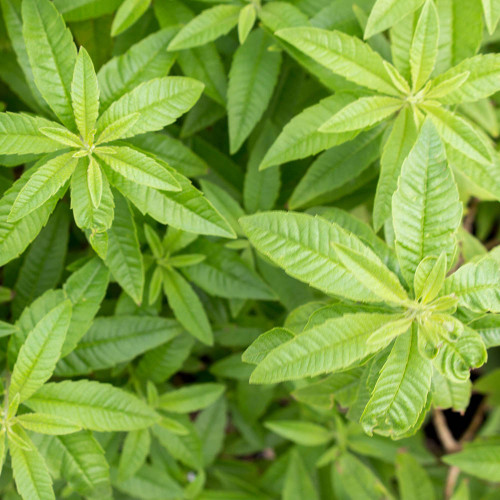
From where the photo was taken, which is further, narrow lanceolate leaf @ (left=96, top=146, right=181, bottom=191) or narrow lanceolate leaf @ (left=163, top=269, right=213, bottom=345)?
narrow lanceolate leaf @ (left=163, top=269, right=213, bottom=345)

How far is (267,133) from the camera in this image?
2.15 m

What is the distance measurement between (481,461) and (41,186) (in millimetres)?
2083

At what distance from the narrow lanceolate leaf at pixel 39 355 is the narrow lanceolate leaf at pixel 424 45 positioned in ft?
4.50

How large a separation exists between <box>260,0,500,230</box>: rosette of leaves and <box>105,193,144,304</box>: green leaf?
51cm

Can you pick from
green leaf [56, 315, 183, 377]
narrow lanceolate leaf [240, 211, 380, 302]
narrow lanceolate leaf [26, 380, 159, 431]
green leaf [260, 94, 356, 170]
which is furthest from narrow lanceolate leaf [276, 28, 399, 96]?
narrow lanceolate leaf [26, 380, 159, 431]

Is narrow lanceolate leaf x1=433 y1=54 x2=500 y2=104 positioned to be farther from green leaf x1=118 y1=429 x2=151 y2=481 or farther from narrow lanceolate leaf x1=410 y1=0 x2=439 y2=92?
green leaf x1=118 y1=429 x2=151 y2=481

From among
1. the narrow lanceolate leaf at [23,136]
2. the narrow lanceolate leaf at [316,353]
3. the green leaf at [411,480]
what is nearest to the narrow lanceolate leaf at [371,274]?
the narrow lanceolate leaf at [316,353]

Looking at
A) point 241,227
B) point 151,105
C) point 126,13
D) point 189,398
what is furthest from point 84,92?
point 189,398

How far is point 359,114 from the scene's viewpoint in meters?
1.58

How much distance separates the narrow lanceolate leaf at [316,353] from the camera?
1.27 meters

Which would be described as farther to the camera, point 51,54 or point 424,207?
point 51,54

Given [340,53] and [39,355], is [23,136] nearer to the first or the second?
[39,355]

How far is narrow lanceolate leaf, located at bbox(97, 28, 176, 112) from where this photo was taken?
168cm

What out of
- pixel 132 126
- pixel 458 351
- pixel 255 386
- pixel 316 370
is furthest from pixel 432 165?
pixel 255 386
